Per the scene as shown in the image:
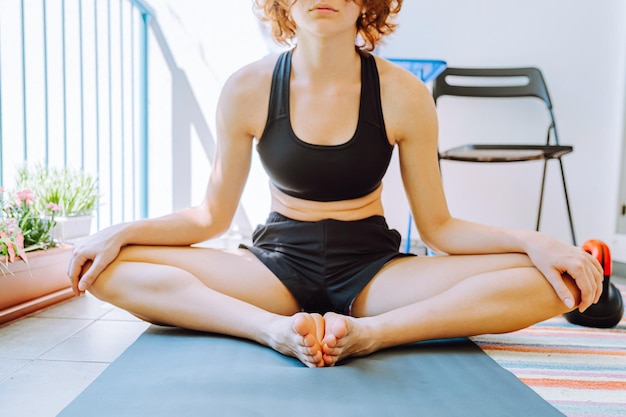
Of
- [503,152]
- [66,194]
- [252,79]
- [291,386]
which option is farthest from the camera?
[503,152]

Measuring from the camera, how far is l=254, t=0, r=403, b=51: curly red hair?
1132 millimetres

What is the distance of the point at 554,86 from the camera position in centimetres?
218

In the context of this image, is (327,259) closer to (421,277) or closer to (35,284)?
(421,277)

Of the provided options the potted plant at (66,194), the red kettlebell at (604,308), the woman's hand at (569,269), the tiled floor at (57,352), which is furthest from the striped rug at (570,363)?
the potted plant at (66,194)

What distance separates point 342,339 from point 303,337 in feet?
0.20

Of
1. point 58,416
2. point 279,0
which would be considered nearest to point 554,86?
point 279,0

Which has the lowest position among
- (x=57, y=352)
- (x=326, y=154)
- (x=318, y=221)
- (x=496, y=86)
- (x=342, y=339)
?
(x=57, y=352)

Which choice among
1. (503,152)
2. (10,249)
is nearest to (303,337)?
(10,249)

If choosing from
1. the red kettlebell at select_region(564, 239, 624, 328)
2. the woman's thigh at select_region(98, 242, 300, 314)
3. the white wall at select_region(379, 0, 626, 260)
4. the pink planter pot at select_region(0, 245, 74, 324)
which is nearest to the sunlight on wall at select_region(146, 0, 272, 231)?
the white wall at select_region(379, 0, 626, 260)

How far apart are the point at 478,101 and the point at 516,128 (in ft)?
0.71

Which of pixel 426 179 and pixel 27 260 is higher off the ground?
pixel 426 179

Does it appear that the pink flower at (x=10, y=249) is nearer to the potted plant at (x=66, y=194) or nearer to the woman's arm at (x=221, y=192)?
the woman's arm at (x=221, y=192)

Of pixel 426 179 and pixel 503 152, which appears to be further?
pixel 503 152

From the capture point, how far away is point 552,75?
85.9 inches
